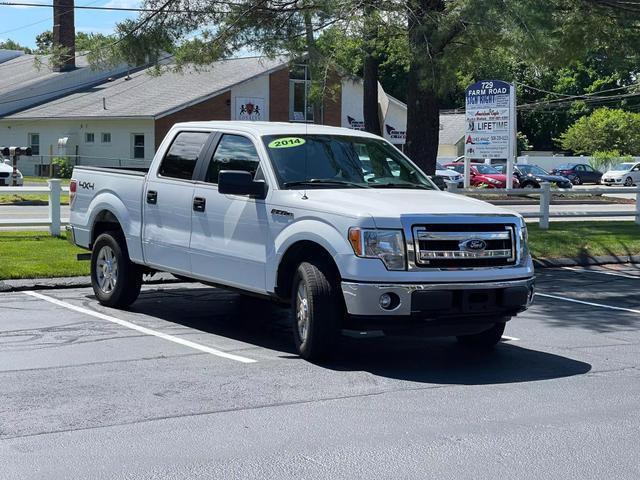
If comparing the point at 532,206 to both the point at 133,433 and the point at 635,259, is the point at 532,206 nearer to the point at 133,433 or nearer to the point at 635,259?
the point at 635,259

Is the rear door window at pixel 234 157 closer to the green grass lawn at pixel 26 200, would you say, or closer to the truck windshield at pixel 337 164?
the truck windshield at pixel 337 164

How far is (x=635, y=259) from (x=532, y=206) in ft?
55.6

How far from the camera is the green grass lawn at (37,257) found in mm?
12906

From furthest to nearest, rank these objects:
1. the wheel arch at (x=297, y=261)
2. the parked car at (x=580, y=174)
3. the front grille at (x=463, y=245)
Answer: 1. the parked car at (x=580, y=174)
2. the wheel arch at (x=297, y=261)
3. the front grille at (x=463, y=245)

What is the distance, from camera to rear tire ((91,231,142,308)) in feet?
35.6

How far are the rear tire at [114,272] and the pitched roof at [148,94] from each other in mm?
32356

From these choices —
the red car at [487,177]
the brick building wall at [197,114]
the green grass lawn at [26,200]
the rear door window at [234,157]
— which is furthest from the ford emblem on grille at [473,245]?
the brick building wall at [197,114]

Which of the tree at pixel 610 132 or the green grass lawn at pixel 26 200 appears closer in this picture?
the green grass lawn at pixel 26 200

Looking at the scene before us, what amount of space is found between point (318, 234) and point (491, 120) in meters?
22.8

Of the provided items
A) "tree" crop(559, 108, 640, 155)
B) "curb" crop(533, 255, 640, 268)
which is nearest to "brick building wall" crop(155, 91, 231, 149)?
"curb" crop(533, 255, 640, 268)

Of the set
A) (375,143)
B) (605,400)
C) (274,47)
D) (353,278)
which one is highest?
(274,47)

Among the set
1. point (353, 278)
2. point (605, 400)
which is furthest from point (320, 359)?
point (605, 400)

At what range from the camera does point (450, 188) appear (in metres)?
17.7

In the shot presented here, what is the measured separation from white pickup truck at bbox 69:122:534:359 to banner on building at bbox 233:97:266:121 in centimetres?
3544
